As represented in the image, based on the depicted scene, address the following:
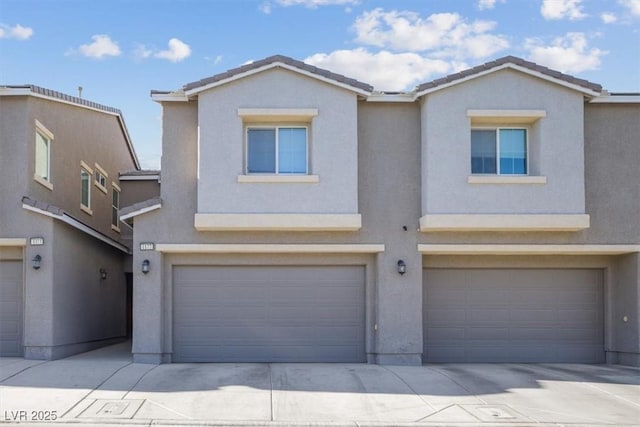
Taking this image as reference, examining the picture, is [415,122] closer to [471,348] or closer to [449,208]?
[449,208]

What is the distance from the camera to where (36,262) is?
13539 millimetres

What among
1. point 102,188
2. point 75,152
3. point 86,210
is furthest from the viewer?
point 102,188

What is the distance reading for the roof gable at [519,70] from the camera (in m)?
13.6

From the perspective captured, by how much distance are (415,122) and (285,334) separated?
551 centimetres

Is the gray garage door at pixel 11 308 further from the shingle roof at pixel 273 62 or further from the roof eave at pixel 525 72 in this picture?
the roof eave at pixel 525 72

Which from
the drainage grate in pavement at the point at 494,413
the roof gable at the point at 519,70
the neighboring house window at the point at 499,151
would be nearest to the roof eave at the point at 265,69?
the roof gable at the point at 519,70

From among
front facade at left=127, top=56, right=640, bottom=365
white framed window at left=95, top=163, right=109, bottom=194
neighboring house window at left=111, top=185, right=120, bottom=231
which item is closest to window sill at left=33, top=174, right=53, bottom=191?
front facade at left=127, top=56, right=640, bottom=365

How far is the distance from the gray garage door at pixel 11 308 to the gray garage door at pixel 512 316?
29.6 feet

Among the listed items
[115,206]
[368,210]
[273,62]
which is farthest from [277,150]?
[115,206]

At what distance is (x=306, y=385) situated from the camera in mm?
11516

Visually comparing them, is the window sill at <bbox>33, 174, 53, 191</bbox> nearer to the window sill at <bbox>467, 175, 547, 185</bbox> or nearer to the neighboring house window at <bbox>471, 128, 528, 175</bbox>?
the window sill at <bbox>467, 175, 547, 185</bbox>

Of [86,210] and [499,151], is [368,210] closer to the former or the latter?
[499,151]

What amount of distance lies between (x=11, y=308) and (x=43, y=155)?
3.67m

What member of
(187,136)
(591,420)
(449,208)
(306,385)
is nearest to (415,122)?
(449,208)
